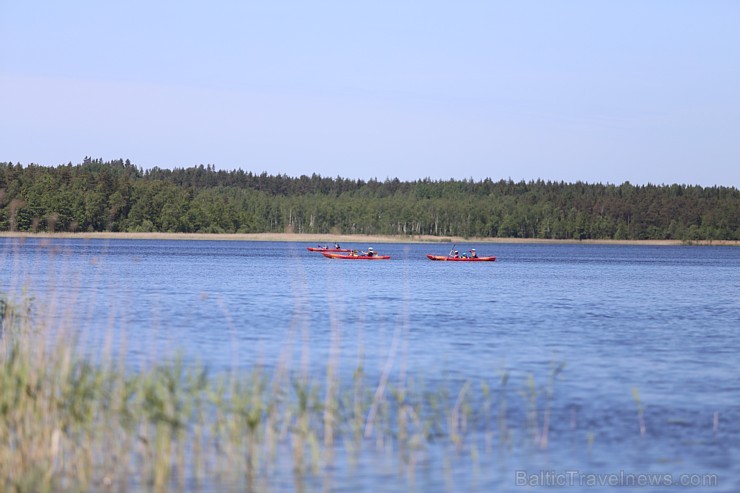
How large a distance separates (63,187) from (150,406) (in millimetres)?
152669

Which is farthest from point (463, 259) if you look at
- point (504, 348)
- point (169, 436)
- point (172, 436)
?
point (169, 436)

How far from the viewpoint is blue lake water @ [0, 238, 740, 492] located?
14250mm

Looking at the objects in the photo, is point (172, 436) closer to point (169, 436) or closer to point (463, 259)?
point (169, 436)

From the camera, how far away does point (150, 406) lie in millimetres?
13078

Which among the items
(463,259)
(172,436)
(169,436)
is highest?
(169,436)

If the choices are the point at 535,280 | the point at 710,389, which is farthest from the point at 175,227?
the point at 710,389

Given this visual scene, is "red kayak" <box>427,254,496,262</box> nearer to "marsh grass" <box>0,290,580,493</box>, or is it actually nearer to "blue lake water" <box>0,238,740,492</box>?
"blue lake water" <box>0,238,740,492</box>

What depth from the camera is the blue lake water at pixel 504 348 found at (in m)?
14.2

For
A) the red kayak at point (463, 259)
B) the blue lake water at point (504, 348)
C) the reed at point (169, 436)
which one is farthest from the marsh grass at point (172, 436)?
the red kayak at point (463, 259)

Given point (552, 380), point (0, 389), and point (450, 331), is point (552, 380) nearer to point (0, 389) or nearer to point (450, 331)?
point (450, 331)

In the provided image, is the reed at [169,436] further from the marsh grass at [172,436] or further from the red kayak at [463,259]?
the red kayak at [463,259]

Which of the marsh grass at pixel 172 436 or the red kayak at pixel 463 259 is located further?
the red kayak at pixel 463 259

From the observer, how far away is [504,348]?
26.3 metres

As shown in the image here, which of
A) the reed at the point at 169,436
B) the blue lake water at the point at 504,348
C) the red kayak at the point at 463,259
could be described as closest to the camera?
the reed at the point at 169,436
